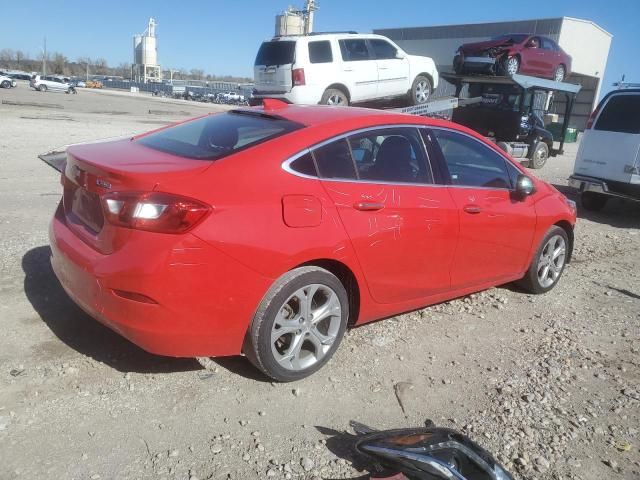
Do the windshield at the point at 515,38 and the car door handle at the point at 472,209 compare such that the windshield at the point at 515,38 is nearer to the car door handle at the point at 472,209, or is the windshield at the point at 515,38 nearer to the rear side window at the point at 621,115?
the rear side window at the point at 621,115

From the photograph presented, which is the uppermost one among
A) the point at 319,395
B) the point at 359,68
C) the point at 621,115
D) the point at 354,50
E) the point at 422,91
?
the point at 354,50

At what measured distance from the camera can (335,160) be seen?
3312 millimetres

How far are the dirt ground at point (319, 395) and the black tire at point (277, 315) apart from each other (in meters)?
0.14

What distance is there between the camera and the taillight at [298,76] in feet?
36.1

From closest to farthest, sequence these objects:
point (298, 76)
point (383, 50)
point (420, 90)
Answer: point (298, 76) < point (383, 50) < point (420, 90)

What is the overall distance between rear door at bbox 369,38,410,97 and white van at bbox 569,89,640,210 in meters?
4.64

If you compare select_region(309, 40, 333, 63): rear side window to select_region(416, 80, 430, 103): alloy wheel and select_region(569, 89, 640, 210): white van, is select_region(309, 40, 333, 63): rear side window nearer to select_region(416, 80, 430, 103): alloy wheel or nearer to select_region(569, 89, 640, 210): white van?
select_region(416, 80, 430, 103): alloy wheel

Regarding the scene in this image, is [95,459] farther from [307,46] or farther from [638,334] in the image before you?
[307,46]

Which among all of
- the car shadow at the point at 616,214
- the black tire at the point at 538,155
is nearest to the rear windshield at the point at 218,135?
the car shadow at the point at 616,214

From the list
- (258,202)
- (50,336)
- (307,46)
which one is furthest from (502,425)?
(307,46)

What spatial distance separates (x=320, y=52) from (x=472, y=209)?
8.25m

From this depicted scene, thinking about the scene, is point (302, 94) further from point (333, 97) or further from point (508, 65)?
point (508, 65)

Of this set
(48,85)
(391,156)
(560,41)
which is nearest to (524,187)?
(391,156)

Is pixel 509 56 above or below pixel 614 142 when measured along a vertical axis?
above
